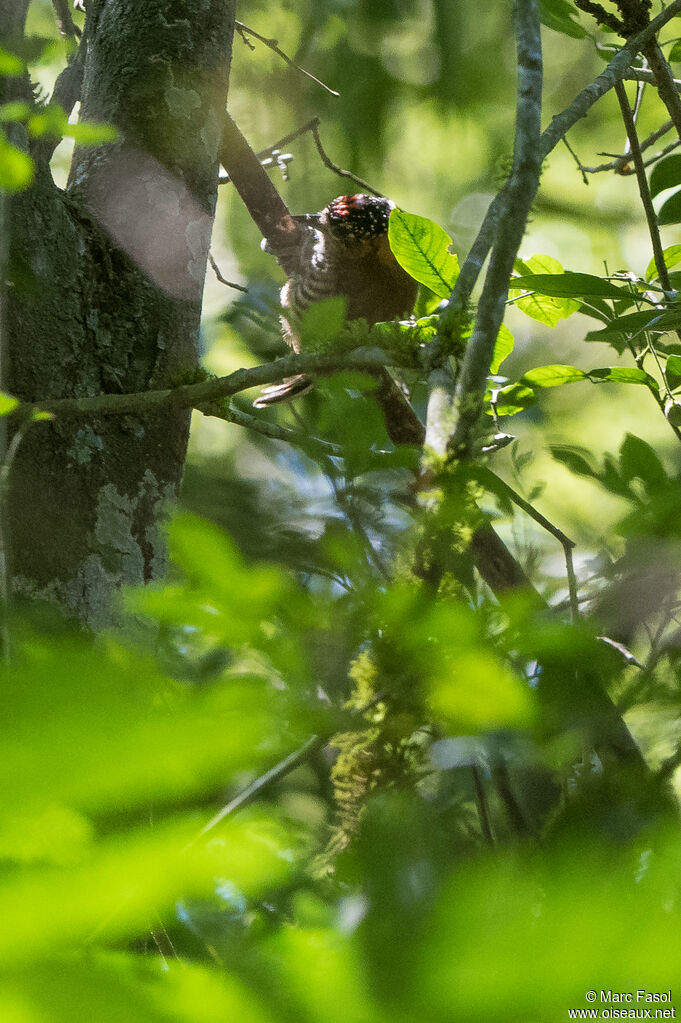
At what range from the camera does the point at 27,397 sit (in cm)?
108

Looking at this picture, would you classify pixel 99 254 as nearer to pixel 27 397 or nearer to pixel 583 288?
pixel 27 397

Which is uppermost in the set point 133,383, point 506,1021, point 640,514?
point 133,383

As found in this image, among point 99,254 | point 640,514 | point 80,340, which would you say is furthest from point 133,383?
point 640,514

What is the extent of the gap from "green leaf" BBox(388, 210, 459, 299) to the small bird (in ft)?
3.77

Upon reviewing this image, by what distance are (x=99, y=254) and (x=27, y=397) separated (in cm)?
29

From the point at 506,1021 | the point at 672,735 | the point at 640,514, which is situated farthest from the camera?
the point at 672,735

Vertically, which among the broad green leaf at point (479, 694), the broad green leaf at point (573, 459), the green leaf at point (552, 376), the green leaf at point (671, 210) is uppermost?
the green leaf at point (671, 210)

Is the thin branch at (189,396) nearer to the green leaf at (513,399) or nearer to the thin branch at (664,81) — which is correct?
the green leaf at (513,399)

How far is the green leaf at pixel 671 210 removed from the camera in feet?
4.64

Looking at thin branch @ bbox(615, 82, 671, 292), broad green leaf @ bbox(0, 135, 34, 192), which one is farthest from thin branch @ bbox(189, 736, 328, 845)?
thin branch @ bbox(615, 82, 671, 292)

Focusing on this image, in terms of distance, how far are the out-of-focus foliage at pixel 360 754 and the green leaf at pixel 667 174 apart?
12.5 inches

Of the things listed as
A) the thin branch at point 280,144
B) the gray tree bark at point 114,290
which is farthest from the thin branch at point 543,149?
the thin branch at point 280,144

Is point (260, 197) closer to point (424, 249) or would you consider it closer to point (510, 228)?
point (424, 249)

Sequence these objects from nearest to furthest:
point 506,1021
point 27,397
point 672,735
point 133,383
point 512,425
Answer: point 506,1021, point 672,735, point 27,397, point 133,383, point 512,425
